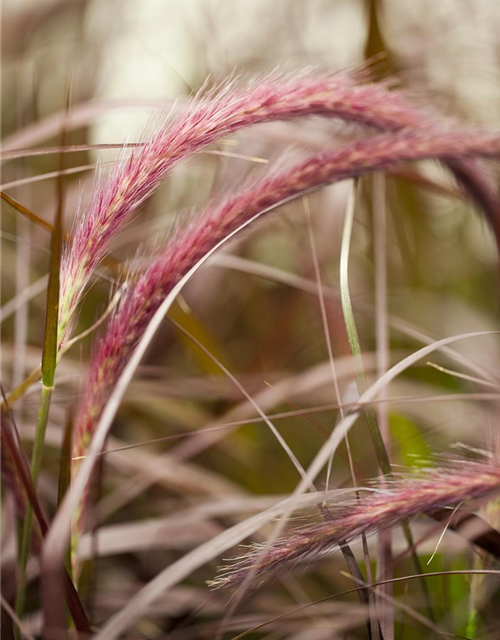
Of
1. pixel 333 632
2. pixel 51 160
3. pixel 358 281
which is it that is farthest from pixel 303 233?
pixel 333 632

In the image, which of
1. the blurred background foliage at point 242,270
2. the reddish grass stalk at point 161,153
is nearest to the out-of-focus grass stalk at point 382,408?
the blurred background foliage at point 242,270

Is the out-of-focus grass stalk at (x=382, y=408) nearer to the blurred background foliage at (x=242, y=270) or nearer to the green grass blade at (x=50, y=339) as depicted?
the blurred background foliage at (x=242, y=270)

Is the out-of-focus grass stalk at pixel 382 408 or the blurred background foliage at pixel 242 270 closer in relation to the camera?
the out-of-focus grass stalk at pixel 382 408

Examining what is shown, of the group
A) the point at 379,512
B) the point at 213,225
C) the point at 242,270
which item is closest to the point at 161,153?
the point at 213,225

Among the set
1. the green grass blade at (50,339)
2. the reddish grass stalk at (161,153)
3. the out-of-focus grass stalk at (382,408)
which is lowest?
the out-of-focus grass stalk at (382,408)

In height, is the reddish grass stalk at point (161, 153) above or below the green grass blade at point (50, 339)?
above

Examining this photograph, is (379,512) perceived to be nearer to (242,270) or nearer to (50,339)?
(50,339)
